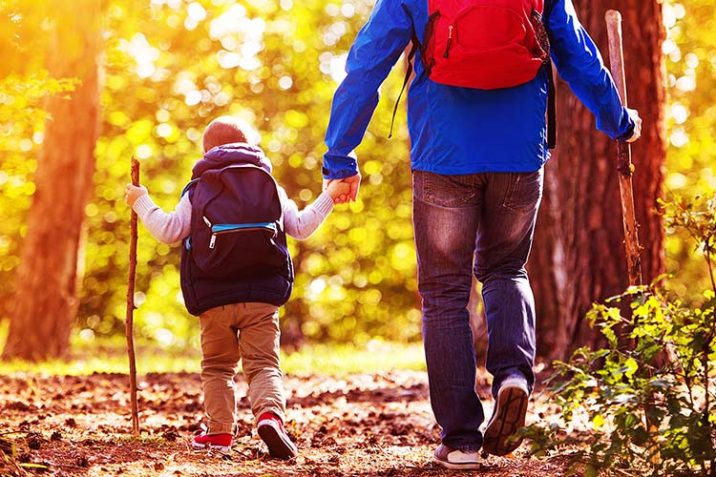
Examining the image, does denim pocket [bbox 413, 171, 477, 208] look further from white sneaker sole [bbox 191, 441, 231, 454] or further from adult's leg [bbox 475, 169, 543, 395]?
white sneaker sole [bbox 191, 441, 231, 454]

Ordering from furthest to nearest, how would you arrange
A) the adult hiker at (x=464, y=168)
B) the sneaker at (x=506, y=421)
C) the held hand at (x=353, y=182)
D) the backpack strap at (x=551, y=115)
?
the held hand at (x=353, y=182) → the backpack strap at (x=551, y=115) → the adult hiker at (x=464, y=168) → the sneaker at (x=506, y=421)

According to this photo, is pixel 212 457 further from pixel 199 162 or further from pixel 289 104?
pixel 289 104


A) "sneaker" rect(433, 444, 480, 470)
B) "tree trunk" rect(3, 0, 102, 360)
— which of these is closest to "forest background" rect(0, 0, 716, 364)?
"tree trunk" rect(3, 0, 102, 360)

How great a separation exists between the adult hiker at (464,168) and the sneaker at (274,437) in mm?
814

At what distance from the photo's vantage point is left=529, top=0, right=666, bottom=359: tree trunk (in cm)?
720

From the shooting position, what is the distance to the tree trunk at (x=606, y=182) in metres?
7.20

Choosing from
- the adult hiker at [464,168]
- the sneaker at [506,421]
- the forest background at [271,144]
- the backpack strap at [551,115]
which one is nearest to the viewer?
the sneaker at [506,421]

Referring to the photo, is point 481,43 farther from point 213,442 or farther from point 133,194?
point 213,442

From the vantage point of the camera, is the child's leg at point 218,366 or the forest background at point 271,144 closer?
the child's leg at point 218,366

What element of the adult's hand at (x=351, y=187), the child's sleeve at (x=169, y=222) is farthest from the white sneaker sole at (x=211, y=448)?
the adult's hand at (x=351, y=187)

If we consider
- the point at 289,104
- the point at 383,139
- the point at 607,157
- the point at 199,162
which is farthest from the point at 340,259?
the point at 199,162

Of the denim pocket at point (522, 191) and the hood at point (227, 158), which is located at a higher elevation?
the hood at point (227, 158)

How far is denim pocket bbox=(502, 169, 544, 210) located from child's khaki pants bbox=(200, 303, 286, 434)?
1.34 m

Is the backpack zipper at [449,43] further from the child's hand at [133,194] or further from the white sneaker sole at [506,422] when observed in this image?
the child's hand at [133,194]
